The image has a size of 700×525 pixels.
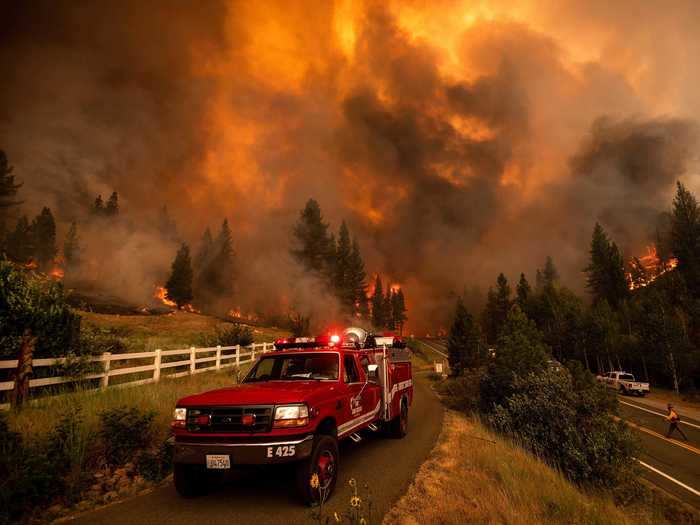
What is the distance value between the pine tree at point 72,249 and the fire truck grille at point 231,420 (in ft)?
274

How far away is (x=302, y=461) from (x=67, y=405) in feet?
20.8

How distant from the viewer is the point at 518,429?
41.5 feet

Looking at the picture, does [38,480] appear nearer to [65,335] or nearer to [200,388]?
[65,335]

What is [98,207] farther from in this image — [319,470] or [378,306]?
[319,470]

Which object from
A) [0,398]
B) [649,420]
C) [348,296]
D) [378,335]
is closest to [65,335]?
[0,398]

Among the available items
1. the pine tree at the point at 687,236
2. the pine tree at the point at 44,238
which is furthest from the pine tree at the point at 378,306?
the pine tree at the point at 44,238

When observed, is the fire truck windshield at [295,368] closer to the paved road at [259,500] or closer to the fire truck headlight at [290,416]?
the fire truck headlight at [290,416]

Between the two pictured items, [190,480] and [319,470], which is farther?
[190,480]

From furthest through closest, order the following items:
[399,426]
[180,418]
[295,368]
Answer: [399,426] < [295,368] < [180,418]

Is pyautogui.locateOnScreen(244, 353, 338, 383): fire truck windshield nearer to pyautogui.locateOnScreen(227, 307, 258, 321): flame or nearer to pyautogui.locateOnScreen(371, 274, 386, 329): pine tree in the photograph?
pyautogui.locateOnScreen(227, 307, 258, 321): flame

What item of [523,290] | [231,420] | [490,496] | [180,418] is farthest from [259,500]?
[523,290]

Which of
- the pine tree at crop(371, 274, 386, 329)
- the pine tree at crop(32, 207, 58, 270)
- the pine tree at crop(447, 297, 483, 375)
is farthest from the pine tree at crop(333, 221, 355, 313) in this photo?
the pine tree at crop(32, 207, 58, 270)

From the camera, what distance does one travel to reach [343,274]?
79.8 m

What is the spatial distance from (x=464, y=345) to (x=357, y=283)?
4438 cm
